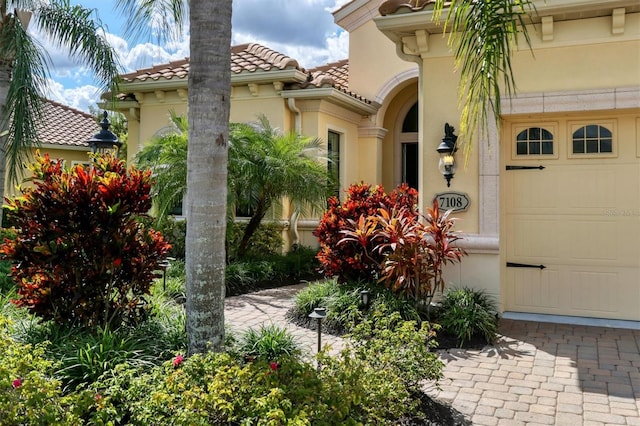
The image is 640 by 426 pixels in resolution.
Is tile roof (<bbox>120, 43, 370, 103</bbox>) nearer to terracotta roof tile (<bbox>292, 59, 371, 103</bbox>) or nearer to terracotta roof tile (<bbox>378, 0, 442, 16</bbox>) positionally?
terracotta roof tile (<bbox>292, 59, 371, 103</bbox>)

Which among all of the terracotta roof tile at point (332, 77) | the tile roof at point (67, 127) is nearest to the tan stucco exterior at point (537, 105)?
the terracotta roof tile at point (332, 77)

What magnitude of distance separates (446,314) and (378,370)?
279 cm

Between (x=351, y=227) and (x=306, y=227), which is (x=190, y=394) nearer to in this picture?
(x=351, y=227)

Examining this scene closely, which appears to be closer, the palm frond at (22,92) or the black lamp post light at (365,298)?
the black lamp post light at (365,298)

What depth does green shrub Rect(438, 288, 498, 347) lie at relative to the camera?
20.6 ft

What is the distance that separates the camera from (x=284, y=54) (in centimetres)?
1327

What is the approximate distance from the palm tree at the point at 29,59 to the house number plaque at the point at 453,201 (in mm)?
6888

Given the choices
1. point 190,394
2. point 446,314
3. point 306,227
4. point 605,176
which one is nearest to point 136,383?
point 190,394

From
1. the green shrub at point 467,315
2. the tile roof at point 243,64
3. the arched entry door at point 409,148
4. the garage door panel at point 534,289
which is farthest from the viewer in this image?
the arched entry door at point 409,148

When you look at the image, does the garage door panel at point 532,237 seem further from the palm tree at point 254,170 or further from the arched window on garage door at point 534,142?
the palm tree at point 254,170

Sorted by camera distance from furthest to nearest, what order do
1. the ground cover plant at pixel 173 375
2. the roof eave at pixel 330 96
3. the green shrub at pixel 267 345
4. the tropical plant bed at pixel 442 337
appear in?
the roof eave at pixel 330 96 < the tropical plant bed at pixel 442 337 < the green shrub at pixel 267 345 < the ground cover plant at pixel 173 375

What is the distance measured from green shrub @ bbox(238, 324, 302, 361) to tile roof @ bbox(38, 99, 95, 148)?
1662 cm

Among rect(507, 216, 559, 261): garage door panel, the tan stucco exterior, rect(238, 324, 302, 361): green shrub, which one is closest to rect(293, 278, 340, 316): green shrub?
the tan stucco exterior

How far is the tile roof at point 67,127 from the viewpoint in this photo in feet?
64.1
